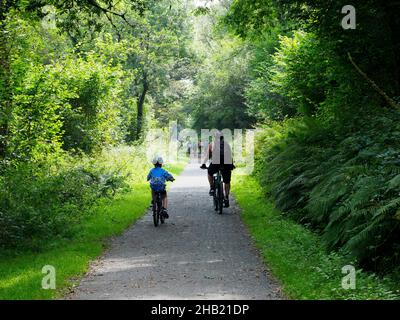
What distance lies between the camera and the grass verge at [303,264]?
6922 mm

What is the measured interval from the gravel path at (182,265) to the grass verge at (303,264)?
0.86ft

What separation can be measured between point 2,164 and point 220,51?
40.7 m

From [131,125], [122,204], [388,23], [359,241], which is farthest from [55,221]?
[131,125]

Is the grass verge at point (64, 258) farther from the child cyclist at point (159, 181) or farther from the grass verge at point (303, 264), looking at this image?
the grass verge at point (303, 264)

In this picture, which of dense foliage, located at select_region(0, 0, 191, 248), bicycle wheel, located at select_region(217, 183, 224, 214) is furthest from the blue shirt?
bicycle wheel, located at select_region(217, 183, 224, 214)

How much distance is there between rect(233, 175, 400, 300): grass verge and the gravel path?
0.26 metres

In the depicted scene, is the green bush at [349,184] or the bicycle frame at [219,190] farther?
the bicycle frame at [219,190]

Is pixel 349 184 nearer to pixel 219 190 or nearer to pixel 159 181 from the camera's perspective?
pixel 159 181

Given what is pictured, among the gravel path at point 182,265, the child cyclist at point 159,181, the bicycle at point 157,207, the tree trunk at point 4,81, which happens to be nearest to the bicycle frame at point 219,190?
the gravel path at point 182,265

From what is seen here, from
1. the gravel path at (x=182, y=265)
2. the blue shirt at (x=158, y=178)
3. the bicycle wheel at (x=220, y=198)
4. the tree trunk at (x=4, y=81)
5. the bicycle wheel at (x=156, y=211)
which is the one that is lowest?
the gravel path at (x=182, y=265)

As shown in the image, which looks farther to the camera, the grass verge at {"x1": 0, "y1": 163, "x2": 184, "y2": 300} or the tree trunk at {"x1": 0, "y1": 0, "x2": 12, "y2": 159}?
the tree trunk at {"x1": 0, "y1": 0, "x2": 12, "y2": 159}

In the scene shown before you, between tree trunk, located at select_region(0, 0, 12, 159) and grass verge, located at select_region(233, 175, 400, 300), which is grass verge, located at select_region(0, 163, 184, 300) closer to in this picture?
tree trunk, located at select_region(0, 0, 12, 159)

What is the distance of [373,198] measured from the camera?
8297 millimetres

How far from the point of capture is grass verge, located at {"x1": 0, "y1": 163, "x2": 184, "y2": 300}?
7778mm
